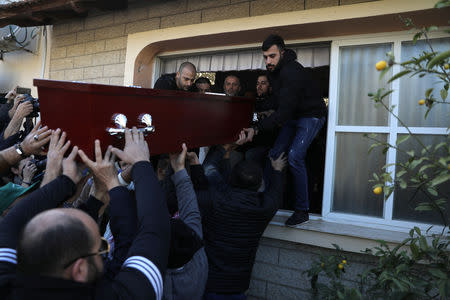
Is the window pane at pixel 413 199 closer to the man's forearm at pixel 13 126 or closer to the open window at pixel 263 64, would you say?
the open window at pixel 263 64

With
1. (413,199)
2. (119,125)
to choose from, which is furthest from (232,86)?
(119,125)

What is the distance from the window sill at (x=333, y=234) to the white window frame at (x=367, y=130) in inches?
3.3

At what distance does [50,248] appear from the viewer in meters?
0.87

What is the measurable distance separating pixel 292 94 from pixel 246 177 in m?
0.89

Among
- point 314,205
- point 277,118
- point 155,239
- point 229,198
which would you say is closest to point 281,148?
point 277,118

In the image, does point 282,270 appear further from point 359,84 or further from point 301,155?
point 359,84

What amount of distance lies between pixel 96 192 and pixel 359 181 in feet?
7.08

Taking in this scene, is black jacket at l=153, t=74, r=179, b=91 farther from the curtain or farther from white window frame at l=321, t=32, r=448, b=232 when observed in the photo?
white window frame at l=321, t=32, r=448, b=232

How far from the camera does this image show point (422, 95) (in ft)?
8.93

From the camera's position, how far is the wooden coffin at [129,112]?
58.4 inches

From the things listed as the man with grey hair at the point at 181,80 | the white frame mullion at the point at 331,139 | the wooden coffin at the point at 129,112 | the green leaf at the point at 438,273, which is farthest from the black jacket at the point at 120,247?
the white frame mullion at the point at 331,139

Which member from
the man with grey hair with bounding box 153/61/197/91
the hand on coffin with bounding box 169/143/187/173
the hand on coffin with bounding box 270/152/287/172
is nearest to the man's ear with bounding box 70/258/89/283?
the hand on coffin with bounding box 169/143/187/173

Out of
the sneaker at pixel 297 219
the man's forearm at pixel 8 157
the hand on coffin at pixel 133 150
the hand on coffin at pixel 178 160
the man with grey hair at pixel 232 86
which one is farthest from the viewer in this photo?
the man with grey hair at pixel 232 86

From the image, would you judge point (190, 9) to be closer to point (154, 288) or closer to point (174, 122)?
point (174, 122)
